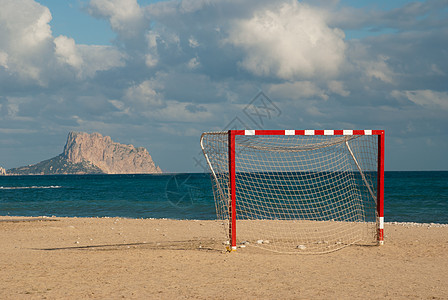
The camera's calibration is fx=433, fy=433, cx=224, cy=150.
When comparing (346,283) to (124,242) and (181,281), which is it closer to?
(181,281)

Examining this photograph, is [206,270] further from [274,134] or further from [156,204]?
[156,204]

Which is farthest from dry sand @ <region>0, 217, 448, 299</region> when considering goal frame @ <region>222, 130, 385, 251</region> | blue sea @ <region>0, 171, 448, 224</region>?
blue sea @ <region>0, 171, 448, 224</region>

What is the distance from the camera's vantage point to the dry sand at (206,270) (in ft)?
22.1

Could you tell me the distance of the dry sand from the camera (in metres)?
6.73

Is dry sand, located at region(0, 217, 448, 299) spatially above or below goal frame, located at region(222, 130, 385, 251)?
below

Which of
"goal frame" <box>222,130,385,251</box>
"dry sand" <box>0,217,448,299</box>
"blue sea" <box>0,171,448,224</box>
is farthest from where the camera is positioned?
"blue sea" <box>0,171,448,224</box>

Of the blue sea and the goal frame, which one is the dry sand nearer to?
the goal frame

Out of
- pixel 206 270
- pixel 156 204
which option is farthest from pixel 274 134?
pixel 156 204

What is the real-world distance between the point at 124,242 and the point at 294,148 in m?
5.43

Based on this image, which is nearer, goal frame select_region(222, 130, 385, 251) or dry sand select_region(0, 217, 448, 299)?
dry sand select_region(0, 217, 448, 299)

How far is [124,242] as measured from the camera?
1216cm

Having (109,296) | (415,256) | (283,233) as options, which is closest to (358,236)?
(283,233)

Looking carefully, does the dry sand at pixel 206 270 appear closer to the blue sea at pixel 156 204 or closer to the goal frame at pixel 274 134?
the goal frame at pixel 274 134

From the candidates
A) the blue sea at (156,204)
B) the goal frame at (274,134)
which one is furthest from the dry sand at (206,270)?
the blue sea at (156,204)
